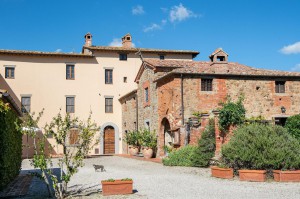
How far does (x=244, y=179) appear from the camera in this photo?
11344 millimetres

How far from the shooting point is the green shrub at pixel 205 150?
1575cm

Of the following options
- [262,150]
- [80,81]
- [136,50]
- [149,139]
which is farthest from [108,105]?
[262,150]

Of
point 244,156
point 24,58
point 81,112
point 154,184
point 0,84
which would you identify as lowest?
point 154,184

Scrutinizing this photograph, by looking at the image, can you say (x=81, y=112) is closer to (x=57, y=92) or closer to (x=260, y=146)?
(x=57, y=92)

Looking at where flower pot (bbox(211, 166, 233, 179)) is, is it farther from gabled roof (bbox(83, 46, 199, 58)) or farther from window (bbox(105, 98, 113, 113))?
gabled roof (bbox(83, 46, 199, 58))

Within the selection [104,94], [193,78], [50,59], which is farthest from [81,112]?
[193,78]

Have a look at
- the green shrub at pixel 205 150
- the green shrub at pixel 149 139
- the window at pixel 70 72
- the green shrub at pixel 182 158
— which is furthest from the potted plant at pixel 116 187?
the window at pixel 70 72

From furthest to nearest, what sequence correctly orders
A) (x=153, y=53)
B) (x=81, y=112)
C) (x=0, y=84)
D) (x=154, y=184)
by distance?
1. (x=153, y=53)
2. (x=81, y=112)
3. (x=0, y=84)
4. (x=154, y=184)

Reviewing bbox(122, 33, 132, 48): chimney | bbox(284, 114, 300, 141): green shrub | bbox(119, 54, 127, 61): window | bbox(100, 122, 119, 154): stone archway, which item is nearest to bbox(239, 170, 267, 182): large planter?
bbox(284, 114, 300, 141): green shrub

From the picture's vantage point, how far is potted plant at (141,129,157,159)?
71.3 feet

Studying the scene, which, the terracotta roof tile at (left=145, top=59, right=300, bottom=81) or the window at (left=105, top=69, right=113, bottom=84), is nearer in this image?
the terracotta roof tile at (left=145, top=59, right=300, bottom=81)

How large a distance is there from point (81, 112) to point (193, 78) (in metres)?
13.1

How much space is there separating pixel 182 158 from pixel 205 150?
1.36 metres

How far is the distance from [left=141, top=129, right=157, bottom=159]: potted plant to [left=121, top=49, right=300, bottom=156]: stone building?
1.50 feet
